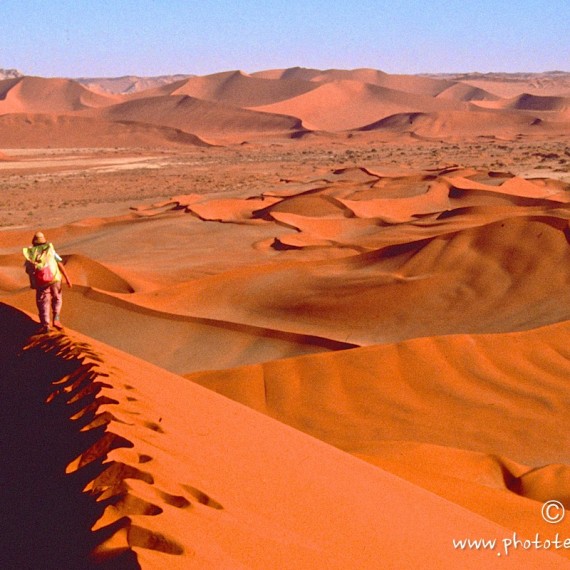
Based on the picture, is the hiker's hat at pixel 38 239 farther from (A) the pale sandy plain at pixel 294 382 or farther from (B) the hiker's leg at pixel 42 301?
(A) the pale sandy plain at pixel 294 382

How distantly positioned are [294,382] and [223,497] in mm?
3875

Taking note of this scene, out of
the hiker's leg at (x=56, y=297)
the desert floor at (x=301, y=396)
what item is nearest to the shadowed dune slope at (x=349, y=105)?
the desert floor at (x=301, y=396)

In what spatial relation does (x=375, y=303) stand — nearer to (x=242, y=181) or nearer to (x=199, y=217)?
(x=199, y=217)

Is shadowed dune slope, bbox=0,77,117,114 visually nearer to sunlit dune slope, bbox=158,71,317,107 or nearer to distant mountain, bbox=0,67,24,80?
sunlit dune slope, bbox=158,71,317,107

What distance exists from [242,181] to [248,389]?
25738mm

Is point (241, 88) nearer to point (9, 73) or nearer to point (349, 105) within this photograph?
point (349, 105)

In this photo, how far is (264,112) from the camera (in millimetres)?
74000

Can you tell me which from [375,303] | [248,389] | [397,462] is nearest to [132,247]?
[375,303]

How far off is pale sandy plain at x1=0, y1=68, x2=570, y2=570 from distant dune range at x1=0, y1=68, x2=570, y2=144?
3952cm

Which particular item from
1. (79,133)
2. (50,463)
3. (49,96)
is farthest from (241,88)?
(50,463)

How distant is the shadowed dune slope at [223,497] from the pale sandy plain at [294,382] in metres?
0.01

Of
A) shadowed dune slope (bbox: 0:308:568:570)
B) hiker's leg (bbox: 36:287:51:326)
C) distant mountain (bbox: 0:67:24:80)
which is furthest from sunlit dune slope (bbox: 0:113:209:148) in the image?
distant mountain (bbox: 0:67:24:80)

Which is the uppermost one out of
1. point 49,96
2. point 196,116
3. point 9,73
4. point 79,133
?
point 9,73

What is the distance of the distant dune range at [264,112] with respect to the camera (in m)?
63.7
